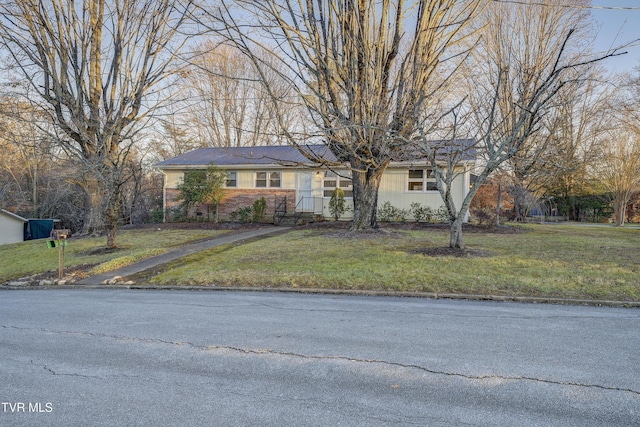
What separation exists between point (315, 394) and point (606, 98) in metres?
26.7

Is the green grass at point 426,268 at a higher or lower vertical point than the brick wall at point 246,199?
lower

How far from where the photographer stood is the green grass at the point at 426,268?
21.7ft

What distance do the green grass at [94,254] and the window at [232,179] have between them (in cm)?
642

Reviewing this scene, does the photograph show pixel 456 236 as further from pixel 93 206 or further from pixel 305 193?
pixel 93 206

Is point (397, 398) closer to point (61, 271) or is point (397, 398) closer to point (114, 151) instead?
point (61, 271)

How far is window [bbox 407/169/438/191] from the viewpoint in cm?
1946

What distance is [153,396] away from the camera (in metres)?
2.84

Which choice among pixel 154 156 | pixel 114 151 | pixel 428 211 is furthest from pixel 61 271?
pixel 154 156

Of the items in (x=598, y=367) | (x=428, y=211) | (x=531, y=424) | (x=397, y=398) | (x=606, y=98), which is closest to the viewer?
(x=531, y=424)

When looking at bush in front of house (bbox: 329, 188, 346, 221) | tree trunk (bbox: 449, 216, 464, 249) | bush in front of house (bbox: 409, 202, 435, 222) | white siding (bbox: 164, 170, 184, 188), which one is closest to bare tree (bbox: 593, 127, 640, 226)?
bush in front of house (bbox: 409, 202, 435, 222)

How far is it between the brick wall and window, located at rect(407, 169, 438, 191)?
253 inches

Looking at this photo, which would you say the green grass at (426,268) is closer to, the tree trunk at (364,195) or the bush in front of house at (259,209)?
the tree trunk at (364,195)

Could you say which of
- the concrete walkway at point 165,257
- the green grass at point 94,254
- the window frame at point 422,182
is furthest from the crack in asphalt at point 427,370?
the window frame at point 422,182

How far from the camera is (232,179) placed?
22422mm
